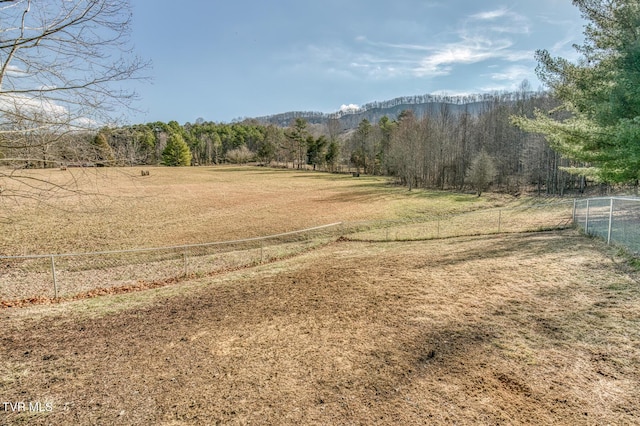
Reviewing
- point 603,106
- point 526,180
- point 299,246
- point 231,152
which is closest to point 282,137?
point 231,152

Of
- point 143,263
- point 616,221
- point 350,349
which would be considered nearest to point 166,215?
point 143,263

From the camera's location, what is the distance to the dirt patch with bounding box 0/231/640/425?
3340 mm

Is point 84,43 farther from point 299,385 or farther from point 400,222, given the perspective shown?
point 400,222

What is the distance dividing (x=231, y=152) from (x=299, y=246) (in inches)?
3676

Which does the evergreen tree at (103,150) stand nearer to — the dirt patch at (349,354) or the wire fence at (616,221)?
the dirt patch at (349,354)

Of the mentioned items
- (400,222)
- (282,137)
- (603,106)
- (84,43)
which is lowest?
(400,222)

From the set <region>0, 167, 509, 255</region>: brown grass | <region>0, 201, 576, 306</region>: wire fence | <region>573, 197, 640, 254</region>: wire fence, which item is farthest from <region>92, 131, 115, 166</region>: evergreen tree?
<region>573, 197, 640, 254</region>: wire fence

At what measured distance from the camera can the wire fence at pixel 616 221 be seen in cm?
825

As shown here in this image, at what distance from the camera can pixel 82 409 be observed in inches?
135

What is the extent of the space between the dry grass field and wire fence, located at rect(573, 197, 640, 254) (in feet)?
2.25

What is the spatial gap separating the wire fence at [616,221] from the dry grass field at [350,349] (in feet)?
2.25

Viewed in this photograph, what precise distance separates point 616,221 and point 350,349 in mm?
9875

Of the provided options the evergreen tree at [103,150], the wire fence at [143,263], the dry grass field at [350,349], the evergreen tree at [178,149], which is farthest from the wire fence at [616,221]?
the evergreen tree at [178,149]

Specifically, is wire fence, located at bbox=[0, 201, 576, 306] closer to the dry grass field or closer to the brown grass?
the brown grass
